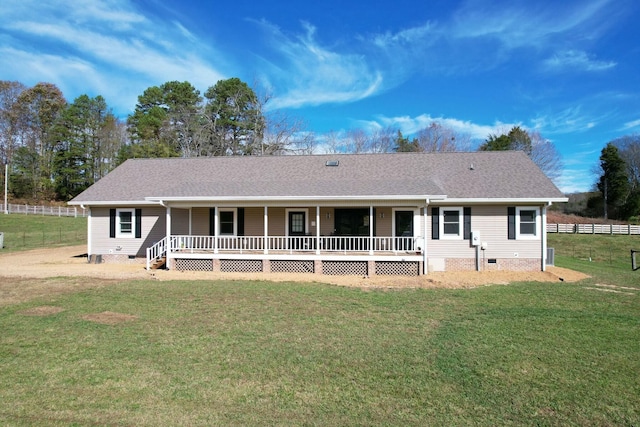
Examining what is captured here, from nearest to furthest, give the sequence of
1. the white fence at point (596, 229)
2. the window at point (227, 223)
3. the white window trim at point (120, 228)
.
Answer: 1. the window at point (227, 223)
2. the white window trim at point (120, 228)
3. the white fence at point (596, 229)

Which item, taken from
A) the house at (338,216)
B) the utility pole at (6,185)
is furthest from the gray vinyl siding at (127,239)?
the utility pole at (6,185)

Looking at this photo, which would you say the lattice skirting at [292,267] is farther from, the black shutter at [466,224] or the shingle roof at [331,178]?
the black shutter at [466,224]

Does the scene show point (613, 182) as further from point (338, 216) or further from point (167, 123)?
point (167, 123)

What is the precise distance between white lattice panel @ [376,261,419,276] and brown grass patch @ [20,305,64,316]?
942 cm

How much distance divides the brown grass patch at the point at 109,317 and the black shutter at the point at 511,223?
13.1 meters

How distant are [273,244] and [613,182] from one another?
49670 millimetres

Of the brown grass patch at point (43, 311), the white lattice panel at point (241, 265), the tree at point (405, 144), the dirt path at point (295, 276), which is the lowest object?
the dirt path at point (295, 276)

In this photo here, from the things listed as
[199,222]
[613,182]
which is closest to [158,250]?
[199,222]

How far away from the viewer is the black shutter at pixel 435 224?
1517cm

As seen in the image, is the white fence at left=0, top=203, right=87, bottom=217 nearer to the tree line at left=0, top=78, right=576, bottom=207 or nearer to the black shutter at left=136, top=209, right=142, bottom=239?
the tree line at left=0, top=78, right=576, bottom=207

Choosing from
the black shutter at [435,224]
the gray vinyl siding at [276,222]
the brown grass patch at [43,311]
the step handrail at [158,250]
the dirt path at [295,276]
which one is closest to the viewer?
the brown grass patch at [43,311]

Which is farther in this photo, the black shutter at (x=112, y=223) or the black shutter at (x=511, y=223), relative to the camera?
the black shutter at (x=112, y=223)

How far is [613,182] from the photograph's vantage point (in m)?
47.7

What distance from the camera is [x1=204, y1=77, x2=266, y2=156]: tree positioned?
3741cm
